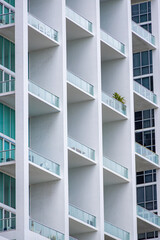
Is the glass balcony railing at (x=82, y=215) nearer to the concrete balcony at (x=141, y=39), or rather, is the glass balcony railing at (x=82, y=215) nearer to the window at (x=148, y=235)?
the window at (x=148, y=235)

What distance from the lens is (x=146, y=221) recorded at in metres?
72.3

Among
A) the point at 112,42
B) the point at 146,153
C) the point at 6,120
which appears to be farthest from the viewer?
the point at 146,153

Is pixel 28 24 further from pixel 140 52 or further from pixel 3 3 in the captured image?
pixel 140 52

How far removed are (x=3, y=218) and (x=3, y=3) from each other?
1371 centimetres

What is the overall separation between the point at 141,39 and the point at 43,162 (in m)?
20.0

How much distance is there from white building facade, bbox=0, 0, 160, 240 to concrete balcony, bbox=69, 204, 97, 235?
7 cm

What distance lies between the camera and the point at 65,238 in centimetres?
5944

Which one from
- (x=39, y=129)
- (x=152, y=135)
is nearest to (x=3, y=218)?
(x=39, y=129)

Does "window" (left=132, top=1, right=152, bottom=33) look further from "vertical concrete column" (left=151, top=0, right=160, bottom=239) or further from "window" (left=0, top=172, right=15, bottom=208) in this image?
"window" (left=0, top=172, right=15, bottom=208)

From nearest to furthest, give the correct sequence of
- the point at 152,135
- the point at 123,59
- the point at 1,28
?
the point at 1,28 → the point at 123,59 → the point at 152,135

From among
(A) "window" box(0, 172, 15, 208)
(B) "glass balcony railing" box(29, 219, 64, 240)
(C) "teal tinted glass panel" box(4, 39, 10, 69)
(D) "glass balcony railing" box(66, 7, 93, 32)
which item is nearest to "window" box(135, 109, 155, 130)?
(D) "glass balcony railing" box(66, 7, 93, 32)

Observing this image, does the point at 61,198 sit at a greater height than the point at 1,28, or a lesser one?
lesser

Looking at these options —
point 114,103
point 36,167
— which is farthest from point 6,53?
point 114,103

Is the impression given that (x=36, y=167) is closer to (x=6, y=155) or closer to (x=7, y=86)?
(x=6, y=155)
